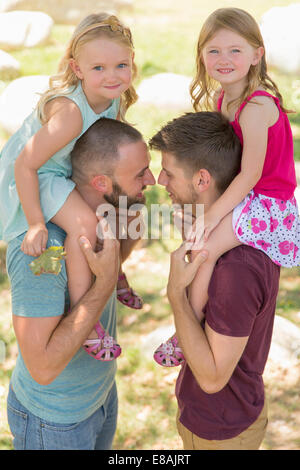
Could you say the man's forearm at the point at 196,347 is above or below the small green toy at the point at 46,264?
below

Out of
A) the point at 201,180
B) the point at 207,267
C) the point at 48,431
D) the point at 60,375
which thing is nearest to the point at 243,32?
the point at 201,180

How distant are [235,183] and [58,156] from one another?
34.8 inches

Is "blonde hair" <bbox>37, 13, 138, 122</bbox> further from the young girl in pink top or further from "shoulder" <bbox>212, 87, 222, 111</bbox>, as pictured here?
"shoulder" <bbox>212, 87, 222, 111</bbox>

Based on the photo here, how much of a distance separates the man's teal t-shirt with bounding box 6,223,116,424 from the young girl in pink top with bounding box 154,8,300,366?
14.0 inches

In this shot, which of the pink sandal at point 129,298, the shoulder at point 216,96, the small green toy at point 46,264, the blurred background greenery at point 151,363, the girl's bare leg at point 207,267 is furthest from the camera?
the blurred background greenery at point 151,363

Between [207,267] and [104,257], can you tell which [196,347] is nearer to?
[207,267]

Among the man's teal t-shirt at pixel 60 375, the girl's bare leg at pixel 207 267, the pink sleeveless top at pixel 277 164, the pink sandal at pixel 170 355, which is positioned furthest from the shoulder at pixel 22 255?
the pink sleeveless top at pixel 277 164

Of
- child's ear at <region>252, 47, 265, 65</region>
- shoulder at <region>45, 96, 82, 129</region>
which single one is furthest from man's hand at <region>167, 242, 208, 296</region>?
child's ear at <region>252, 47, 265, 65</region>

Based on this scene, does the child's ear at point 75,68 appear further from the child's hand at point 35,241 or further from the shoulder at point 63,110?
the child's hand at point 35,241

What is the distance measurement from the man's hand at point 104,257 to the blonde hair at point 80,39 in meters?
0.69

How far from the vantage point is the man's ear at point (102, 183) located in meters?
2.67

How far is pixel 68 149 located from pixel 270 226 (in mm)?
1070

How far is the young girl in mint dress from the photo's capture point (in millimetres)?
2521

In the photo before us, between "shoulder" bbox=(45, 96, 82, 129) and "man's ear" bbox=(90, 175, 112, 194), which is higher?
"shoulder" bbox=(45, 96, 82, 129)
